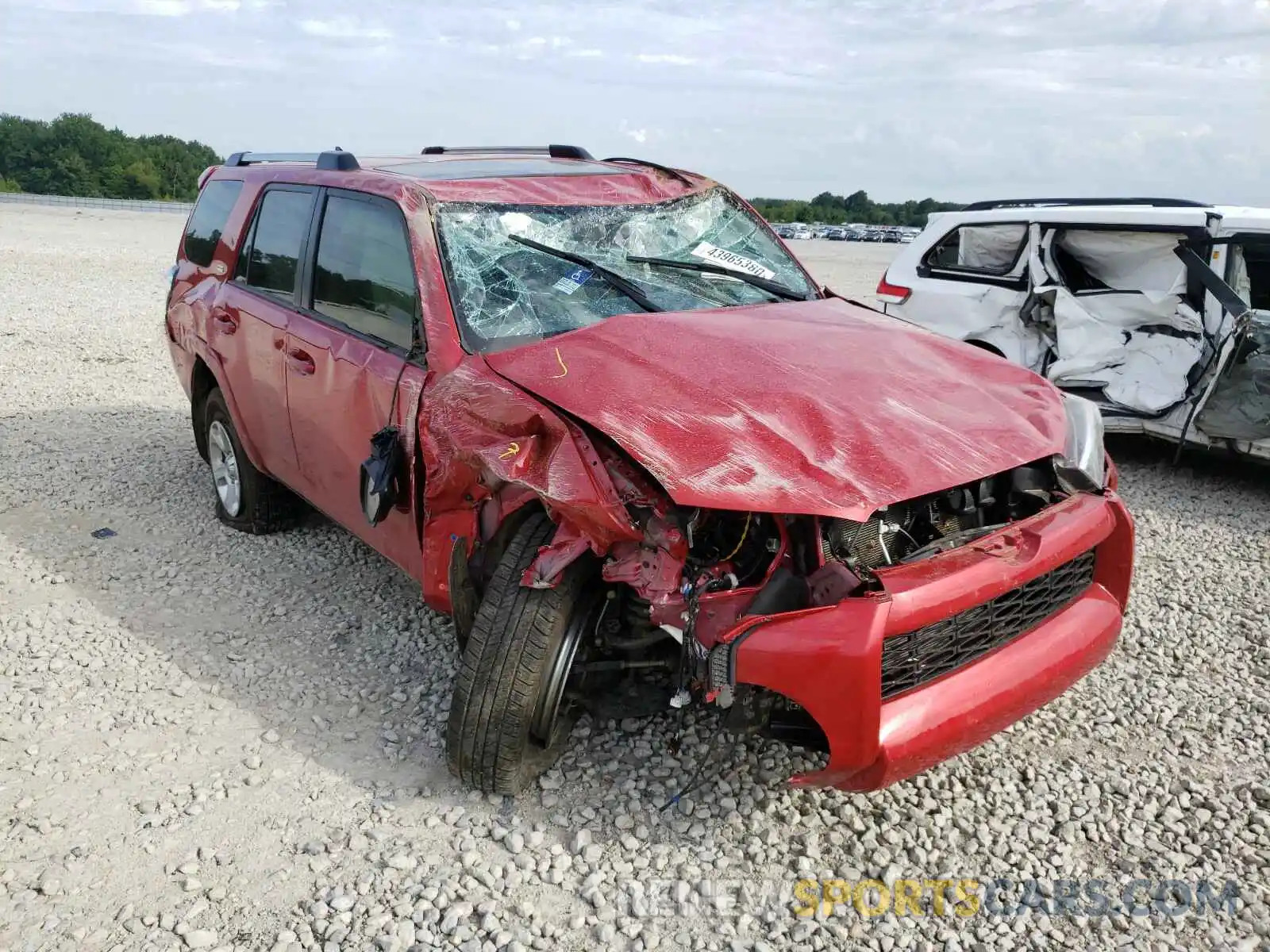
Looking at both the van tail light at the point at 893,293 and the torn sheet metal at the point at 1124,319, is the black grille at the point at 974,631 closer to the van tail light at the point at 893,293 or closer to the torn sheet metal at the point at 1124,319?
the torn sheet metal at the point at 1124,319

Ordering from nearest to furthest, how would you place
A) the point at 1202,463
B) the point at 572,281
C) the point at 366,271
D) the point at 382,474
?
the point at 382,474 → the point at 572,281 → the point at 366,271 → the point at 1202,463

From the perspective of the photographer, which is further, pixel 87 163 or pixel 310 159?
pixel 87 163

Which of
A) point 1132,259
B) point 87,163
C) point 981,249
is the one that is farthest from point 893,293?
point 87,163

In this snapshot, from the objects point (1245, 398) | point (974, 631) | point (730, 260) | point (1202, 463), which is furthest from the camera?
point (1202, 463)

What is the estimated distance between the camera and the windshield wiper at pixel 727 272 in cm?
390

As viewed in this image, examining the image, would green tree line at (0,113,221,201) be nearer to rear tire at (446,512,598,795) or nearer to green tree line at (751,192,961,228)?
green tree line at (751,192,961,228)

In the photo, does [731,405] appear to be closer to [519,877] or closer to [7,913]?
[519,877]

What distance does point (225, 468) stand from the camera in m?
5.31

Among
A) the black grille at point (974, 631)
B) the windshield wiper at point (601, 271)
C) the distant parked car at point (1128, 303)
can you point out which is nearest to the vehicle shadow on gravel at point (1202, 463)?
the distant parked car at point (1128, 303)

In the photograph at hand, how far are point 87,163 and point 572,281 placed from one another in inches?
3471

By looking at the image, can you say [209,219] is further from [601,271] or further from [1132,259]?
[1132,259]

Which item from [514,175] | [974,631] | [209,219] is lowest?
[974,631]

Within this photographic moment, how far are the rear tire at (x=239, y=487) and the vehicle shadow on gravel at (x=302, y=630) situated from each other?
3.6 inches

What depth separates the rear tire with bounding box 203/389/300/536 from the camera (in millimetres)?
5043
